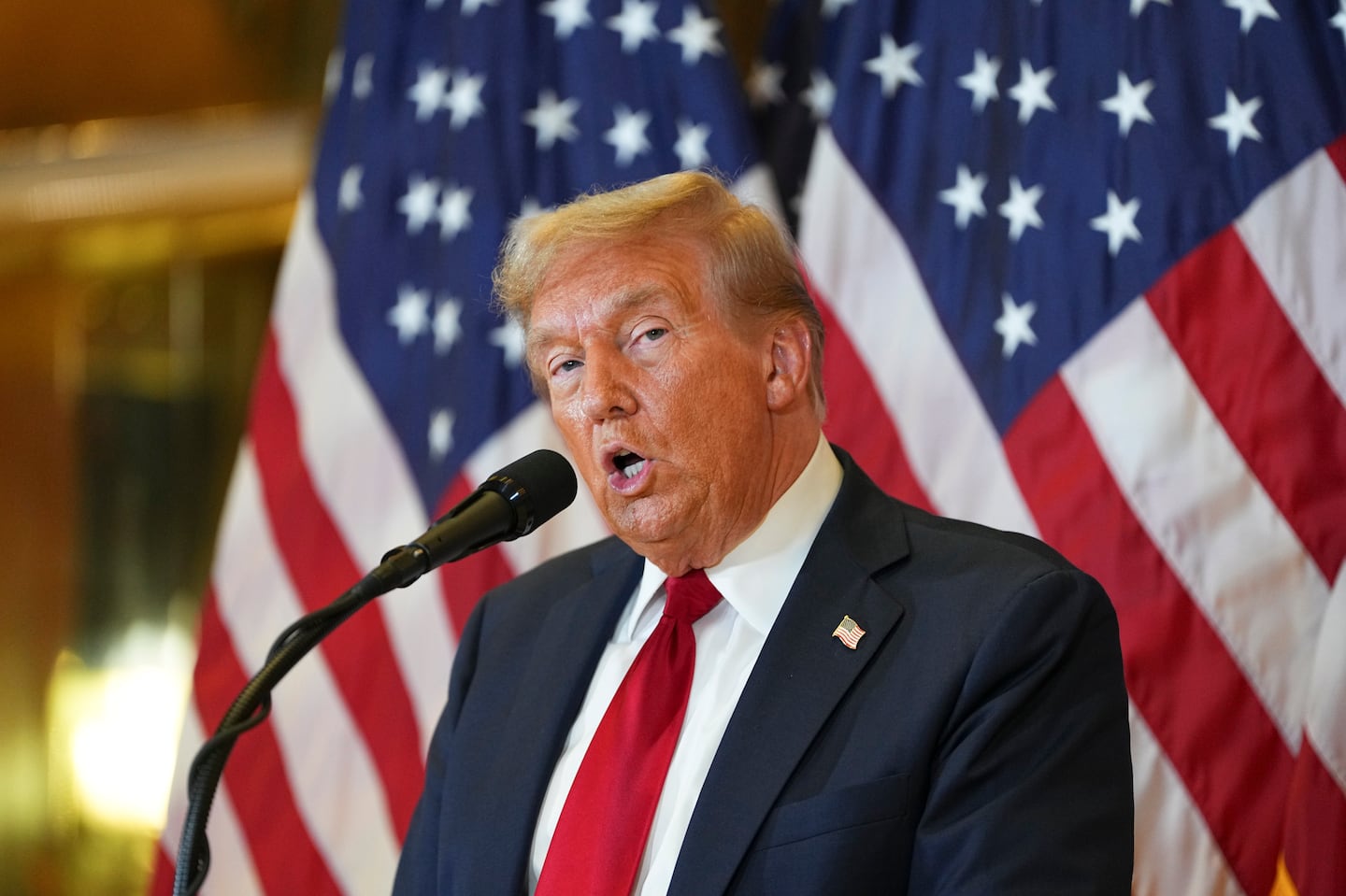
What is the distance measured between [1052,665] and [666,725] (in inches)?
18.1

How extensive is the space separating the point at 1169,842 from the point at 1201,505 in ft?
1.86

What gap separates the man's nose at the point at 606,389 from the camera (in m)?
1.75

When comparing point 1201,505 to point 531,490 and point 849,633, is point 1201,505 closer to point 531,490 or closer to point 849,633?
point 849,633

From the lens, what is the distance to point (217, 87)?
4.65 meters

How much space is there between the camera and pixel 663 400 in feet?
5.79

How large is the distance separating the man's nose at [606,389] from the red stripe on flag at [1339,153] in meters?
1.39

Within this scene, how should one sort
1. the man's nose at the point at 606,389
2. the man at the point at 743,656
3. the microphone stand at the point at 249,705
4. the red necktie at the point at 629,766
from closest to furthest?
1. the microphone stand at the point at 249,705
2. the man at the point at 743,656
3. the red necktie at the point at 629,766
4. the man's nose at the point at 606,389

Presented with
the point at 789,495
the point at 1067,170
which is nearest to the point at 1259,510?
the point at 1067,170

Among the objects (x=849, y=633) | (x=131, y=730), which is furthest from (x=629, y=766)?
(x=131, y=730)

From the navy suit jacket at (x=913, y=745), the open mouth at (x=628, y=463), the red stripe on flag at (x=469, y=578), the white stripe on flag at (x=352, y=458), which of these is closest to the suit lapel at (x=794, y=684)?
the navy suit jacket at (x=913, y=745)

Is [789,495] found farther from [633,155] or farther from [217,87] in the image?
[217,87]

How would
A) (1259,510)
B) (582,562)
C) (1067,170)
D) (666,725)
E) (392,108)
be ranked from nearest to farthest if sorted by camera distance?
(666,725) < (582,562) < (1259,510) < (1067,170) < (392,108)

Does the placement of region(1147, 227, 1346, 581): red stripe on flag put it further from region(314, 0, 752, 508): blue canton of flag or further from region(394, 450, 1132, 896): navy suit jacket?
region(314, 0, 752, 508): blue canton of flag

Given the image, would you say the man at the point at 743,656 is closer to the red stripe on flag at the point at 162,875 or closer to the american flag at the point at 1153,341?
the american flag at the point at 1153,341
